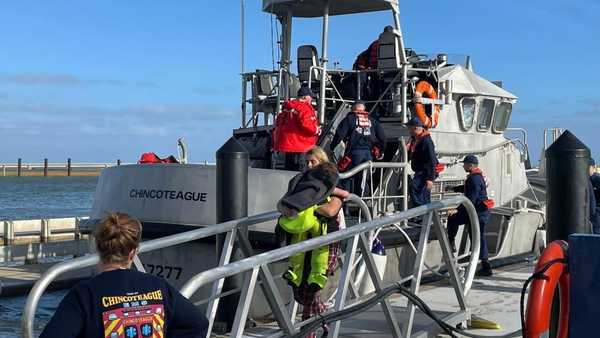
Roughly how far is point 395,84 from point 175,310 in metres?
7.57

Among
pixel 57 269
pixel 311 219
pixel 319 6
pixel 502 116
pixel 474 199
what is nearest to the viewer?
pixel 57 269

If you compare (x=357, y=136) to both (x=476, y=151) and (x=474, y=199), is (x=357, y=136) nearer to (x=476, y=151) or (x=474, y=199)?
(x=474, y=199)

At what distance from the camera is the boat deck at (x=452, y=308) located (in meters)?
5.70

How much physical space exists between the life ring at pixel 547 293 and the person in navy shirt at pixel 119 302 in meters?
1.89

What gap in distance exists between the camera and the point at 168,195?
303 inches

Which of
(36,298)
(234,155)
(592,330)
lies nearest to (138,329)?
(36,298)

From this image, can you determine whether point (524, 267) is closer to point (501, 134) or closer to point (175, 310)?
point (501, 134)

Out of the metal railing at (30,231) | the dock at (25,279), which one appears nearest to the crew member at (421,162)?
the dock at (25,279)

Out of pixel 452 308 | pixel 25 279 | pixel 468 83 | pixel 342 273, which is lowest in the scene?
pixel 25 279

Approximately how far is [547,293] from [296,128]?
15.9 feet

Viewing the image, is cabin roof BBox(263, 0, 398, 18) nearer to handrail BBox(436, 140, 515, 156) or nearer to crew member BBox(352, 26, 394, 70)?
crew member BBox(352, 26, 394, 70)

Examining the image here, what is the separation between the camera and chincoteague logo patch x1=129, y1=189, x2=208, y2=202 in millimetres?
7539

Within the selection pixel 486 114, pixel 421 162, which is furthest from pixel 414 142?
pixel 486 114

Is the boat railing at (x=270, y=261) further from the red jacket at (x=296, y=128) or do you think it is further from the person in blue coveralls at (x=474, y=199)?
the red jacket at (x=296, y=128)
